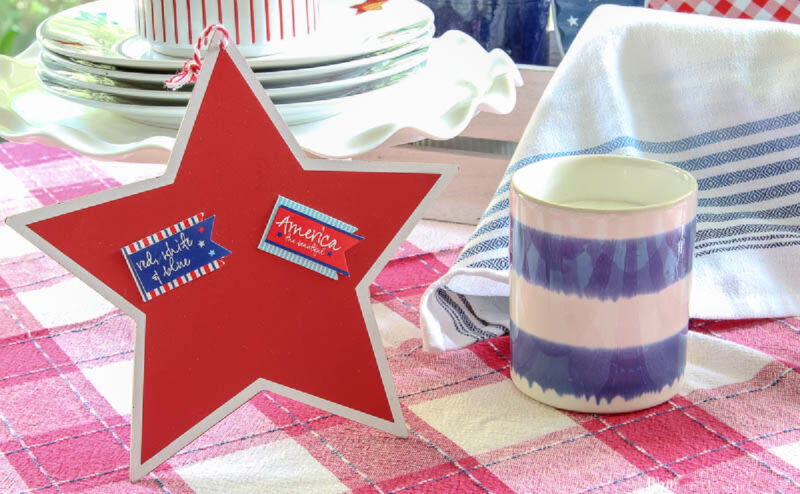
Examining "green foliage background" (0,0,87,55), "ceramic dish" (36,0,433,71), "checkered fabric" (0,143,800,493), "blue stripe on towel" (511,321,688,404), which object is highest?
"ceramic dish" (36,0,433,71)

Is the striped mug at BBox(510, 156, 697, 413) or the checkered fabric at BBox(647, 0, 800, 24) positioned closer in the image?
the striped mug at BBox(510, 156, 697, 413)

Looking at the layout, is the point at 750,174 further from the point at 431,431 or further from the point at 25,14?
the point at 25,14

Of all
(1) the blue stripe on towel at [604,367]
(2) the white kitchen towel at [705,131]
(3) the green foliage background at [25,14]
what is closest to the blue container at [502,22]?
(2) the white kitchen towel at [705,131]

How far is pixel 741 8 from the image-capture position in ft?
2.55

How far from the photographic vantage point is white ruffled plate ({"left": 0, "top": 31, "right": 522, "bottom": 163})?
531 mm

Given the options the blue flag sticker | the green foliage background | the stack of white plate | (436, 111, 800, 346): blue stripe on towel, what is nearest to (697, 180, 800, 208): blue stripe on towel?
(436, 111, 800, 346): blue stripe on towel

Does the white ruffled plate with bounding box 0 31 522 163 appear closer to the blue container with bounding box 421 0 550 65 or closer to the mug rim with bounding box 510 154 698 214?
the mug rim with bounding box 510 154 698 214

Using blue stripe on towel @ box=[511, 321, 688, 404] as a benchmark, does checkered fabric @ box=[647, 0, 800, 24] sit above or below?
above

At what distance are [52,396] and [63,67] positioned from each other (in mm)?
205

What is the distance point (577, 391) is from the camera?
1.84 feet

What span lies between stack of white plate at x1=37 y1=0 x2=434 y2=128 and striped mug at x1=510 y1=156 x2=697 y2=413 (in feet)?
0.36

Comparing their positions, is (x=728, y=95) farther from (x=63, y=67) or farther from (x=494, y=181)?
(x=63, y=67)

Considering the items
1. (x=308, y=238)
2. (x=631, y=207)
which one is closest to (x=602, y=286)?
(x=631, y=207)

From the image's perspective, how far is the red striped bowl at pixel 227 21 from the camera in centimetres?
56
